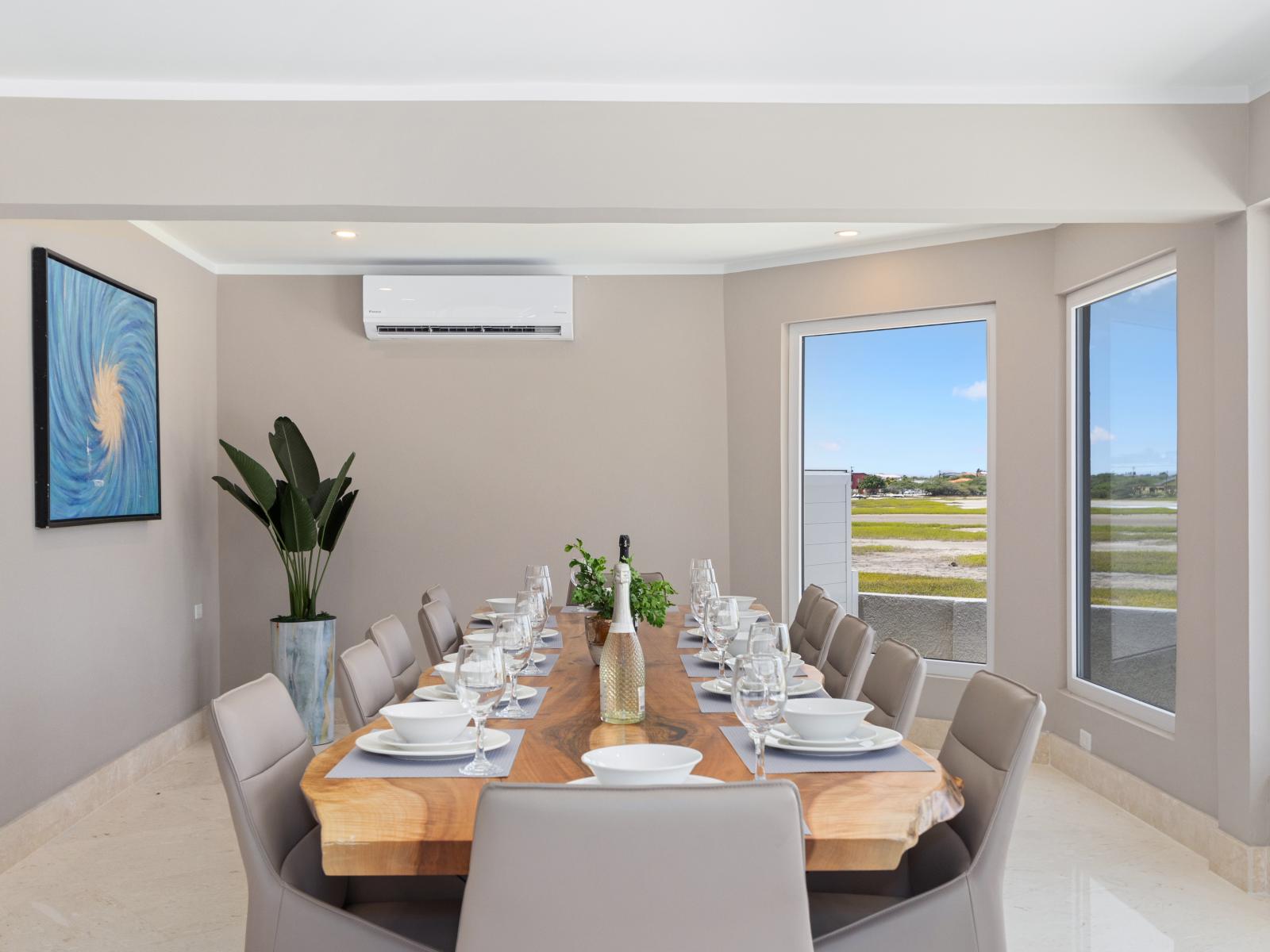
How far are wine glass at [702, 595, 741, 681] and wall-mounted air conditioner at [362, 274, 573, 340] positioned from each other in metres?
3.19

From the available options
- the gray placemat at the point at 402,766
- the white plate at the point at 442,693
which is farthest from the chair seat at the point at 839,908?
the white plate at the point at 442,693

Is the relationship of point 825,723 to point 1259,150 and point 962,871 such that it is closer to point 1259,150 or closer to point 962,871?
point 962,871

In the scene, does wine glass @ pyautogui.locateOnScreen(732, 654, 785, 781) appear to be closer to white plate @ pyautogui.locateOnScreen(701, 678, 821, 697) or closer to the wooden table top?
the wooden table top

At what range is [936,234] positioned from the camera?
514 centimetres

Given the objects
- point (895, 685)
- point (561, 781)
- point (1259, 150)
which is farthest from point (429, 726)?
point (1259, 150)

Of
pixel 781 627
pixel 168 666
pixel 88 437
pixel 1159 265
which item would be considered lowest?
pixel 168 666

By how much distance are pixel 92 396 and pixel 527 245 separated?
2190 mm

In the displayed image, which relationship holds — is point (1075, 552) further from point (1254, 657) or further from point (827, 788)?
point (827, 788)

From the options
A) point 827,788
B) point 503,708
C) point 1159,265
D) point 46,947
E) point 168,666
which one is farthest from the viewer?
point 168,666

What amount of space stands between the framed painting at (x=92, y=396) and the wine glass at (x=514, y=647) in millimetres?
2384

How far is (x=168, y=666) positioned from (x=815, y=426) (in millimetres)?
3535

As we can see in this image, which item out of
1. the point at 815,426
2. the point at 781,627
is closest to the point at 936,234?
the point at 815,426

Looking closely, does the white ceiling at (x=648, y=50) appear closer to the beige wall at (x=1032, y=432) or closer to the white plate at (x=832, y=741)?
the beige wall at (x=1032, y=432)

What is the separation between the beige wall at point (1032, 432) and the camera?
3684 mm
